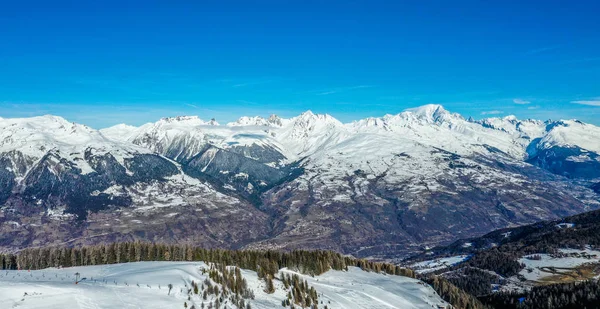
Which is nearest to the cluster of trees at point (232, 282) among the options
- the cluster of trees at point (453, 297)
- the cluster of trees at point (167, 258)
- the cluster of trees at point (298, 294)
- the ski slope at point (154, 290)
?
the ski slope at point (154, 290)

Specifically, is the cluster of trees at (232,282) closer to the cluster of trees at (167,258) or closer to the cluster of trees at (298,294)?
the cluster of trees at (298,294)

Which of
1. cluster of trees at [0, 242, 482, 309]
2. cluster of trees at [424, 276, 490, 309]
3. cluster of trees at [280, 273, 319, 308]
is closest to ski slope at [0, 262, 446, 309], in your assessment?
cluster of trees at [280, 273, 319, 308]

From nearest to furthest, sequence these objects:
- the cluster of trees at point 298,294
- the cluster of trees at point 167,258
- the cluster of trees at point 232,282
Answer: the cluster of trees at point 232,282 < the cluster of trees at point 298,294 < the cluster of trees at point 167,258

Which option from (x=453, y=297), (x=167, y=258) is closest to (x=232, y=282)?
(x=167, y=258)

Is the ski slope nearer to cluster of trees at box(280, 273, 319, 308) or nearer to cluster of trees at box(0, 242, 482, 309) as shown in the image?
cluster of trees at box(280, 273, 319, 308)

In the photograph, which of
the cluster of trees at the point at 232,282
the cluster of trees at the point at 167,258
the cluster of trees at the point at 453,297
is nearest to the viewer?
the cluster of trees at the point at 232,282

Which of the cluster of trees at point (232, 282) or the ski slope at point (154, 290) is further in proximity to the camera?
the cluster of trees at point (232, 282)

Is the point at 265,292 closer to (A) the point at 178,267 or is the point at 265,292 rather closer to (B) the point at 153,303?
(A) the point at 178,267

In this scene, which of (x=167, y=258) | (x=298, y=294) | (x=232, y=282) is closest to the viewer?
(x=232, y=282)

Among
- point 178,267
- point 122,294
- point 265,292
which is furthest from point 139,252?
point 122,294

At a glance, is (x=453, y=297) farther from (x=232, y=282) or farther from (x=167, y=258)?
(x=167, y=258)
